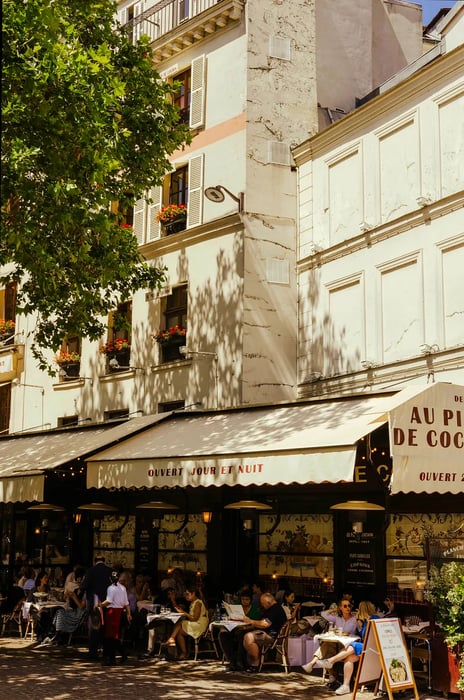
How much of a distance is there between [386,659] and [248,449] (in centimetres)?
372

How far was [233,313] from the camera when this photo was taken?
19.1m

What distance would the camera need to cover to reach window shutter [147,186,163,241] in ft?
70.7

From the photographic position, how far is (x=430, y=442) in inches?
489

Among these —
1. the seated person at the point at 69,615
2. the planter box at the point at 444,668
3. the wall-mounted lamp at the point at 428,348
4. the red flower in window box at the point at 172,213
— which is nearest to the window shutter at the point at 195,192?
the red flower in window box at the point at 172,213

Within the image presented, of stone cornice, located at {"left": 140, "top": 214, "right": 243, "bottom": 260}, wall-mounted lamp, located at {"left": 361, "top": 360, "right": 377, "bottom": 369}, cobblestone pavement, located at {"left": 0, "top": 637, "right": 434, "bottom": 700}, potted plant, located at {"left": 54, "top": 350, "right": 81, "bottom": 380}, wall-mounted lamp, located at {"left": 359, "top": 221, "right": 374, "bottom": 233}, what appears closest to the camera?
cobblestone pavement, located at {"left": 0, "top": 637, "right": 434, "bottom": 700}

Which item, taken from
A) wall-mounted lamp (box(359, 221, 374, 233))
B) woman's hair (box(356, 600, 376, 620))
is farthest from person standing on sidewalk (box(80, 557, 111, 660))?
wall-mounted lamp (box(359, 221, 374, 233))

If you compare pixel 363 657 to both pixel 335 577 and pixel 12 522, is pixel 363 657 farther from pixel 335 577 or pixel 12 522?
pixel 12 522

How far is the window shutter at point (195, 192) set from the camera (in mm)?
20391

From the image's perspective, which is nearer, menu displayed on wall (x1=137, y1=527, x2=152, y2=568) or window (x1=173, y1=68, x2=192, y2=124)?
menu displayed on wall (x1=137, y1=527, x2=152, y2=568)

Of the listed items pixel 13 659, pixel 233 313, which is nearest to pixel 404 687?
pixel 13 659

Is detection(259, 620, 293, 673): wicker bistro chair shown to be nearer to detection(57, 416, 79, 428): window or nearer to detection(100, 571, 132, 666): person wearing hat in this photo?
detection(100, 571, 132, 666): person wearing hat

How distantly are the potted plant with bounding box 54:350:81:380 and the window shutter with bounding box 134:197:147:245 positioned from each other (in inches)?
138

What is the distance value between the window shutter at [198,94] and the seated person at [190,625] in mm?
11184

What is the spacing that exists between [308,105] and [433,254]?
21.0ft
